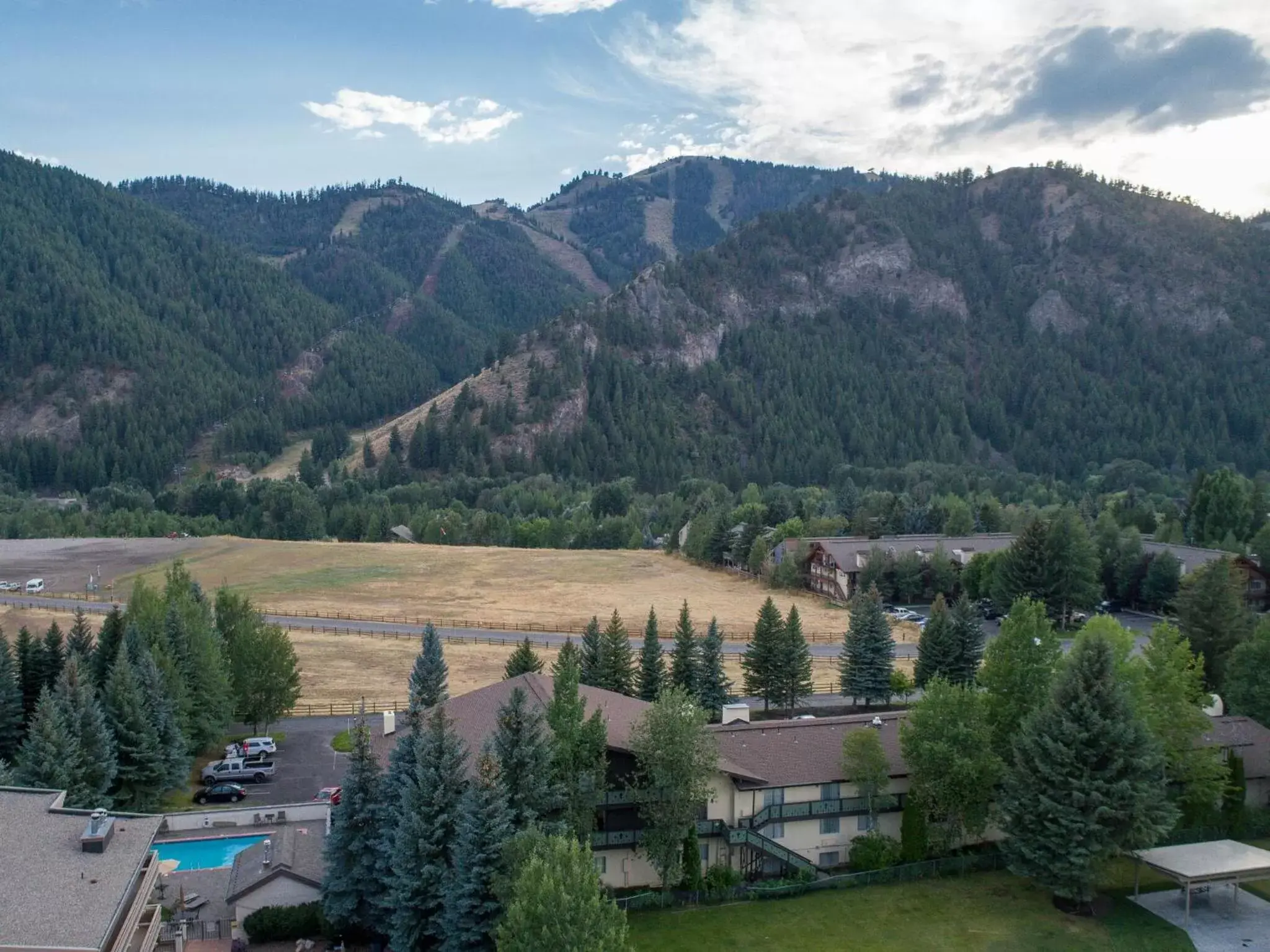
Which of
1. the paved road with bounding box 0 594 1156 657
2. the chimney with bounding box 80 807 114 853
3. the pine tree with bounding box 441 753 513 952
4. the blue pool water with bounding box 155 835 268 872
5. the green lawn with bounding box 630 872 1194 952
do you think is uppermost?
the chimney with bounding box 80 807 114 853

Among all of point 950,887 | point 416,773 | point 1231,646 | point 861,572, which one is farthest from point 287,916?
point 861,572

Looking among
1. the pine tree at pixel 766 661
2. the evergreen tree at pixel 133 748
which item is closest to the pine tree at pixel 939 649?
the pine tree at pixel 766 661

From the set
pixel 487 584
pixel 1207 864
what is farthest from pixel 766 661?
pixel 487 584

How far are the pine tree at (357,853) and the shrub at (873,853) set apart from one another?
45.8 feet

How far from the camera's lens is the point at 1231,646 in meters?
47.8

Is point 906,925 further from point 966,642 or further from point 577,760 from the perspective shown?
Answer: point 966,642

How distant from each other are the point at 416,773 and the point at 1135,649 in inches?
1828

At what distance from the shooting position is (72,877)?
21.7 m

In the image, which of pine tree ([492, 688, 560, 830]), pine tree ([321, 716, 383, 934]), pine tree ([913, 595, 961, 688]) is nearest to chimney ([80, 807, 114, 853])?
pine tree ([321, 716, 383, 934])

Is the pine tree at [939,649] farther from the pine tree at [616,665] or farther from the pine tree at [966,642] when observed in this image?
the pine tree at [616,665]

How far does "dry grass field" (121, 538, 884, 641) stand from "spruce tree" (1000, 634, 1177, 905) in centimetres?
3826

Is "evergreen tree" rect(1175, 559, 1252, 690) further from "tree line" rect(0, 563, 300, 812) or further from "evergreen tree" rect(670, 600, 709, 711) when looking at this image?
"tree line" rect(0, 563, 300, 812)

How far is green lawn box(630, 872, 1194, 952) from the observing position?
1081 inches

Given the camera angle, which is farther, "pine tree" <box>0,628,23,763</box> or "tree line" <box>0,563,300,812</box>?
"pine tree" <box>0,628,23,763</box>
